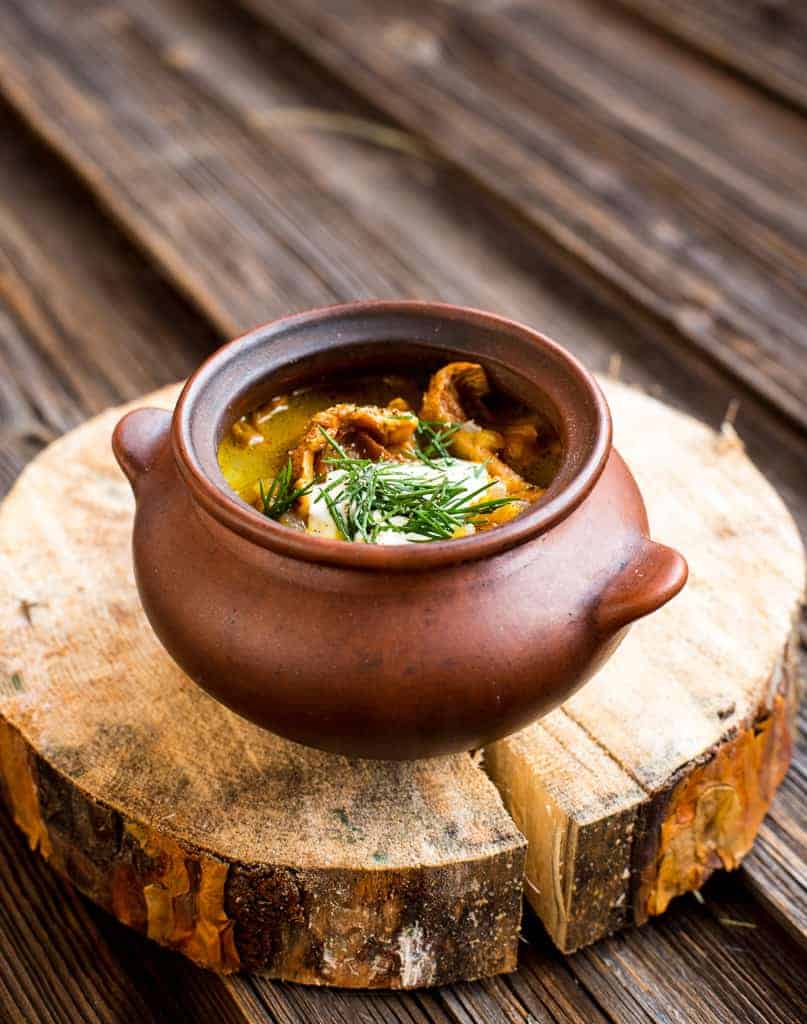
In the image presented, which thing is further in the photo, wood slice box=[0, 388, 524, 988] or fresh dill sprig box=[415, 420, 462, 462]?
fresh dill sprig box=[415, 420, 462, 462]

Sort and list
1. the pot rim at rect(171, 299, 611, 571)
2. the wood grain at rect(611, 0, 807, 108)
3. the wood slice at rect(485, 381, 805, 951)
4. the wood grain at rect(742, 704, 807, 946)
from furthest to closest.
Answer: the wood grain at rect(611, 0, 807, 108) < the wood grain at rect(742, 704, 807, 946) < the wood slice at rect(485, 381, 805, 951) < the pot rim at rect(171, 299, 611, 571)

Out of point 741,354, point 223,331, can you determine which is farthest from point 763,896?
point 223,331

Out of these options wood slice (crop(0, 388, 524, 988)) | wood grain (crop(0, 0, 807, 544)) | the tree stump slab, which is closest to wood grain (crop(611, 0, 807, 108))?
wood grain (crop(0, 0, 807, 544))

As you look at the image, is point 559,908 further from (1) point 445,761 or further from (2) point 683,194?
(2) point 683,194

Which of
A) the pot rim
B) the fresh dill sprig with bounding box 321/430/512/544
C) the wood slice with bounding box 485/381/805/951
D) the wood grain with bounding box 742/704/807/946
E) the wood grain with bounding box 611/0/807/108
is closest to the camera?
the pot rim

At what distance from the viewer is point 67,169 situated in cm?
387

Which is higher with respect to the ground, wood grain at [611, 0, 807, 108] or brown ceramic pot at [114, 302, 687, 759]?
wood grain at [611, 0, 807, 108]

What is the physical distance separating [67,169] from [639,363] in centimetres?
193

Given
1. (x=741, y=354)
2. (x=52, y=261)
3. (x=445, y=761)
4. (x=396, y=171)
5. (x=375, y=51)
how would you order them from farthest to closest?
(x=375, y=51), (x=396, y=171), (x=52, y=261), (x=741, y=354), (x=445, y=761)

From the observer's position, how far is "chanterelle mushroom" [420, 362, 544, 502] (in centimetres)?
177

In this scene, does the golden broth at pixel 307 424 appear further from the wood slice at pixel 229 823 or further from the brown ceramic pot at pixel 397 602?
the wood slice at pixel 229 823

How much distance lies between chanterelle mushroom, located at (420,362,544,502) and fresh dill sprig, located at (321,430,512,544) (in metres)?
0.10

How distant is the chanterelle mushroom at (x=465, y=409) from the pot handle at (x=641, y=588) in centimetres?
25

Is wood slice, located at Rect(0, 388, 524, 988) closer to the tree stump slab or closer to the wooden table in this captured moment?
the tree stump slab
